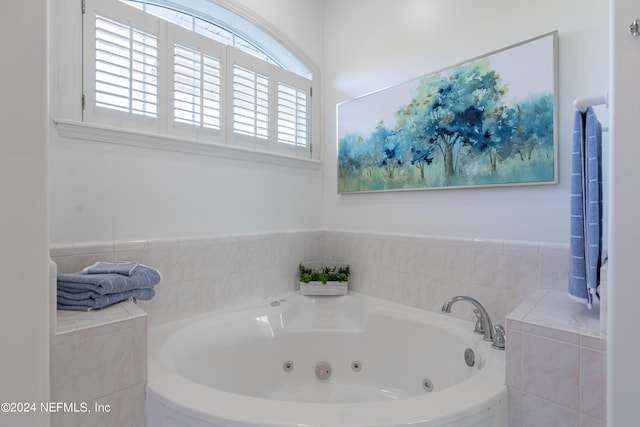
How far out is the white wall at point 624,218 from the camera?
31.0 inches

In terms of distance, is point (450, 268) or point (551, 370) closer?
point (551, 370)

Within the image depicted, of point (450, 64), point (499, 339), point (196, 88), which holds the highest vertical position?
point (450, 64)

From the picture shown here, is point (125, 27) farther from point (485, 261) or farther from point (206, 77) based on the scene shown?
point (485, 261)

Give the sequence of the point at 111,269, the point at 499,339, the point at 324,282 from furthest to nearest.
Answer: the point at 324,282, the point at 499,339, the point at 111,269

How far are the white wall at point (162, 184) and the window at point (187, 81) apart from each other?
11 cm

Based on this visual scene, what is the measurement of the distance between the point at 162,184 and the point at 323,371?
4.84 ft

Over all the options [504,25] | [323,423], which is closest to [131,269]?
[323,423]

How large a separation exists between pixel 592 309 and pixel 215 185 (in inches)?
76.7

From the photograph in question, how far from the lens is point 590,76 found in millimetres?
1379

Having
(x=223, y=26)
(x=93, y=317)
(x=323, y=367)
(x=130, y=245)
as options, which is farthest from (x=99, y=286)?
(x=223, y=26)

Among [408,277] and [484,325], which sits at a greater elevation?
[408,277]

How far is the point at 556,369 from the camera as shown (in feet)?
3.48

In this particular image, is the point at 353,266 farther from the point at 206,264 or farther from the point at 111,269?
the point at 111,269

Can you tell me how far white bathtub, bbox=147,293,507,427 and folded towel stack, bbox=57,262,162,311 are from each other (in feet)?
1.05
